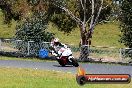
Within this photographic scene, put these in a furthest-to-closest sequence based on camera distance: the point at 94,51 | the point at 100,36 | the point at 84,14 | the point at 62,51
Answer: the point at 100,36 → the point at 84,14 → the point at 94,51 → the point at 62,51

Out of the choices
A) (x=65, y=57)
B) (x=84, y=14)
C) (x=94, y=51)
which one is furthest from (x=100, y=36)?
(x=65, y=57)

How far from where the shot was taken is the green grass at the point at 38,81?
13.3 m

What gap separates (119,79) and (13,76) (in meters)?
9.05

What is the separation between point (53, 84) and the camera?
13711 millimetres

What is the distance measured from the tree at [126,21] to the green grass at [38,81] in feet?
39.6

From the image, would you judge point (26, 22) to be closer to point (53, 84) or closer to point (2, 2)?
point (2, 2)

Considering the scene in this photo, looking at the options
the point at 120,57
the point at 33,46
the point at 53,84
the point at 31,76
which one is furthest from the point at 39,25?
the point at 53,84

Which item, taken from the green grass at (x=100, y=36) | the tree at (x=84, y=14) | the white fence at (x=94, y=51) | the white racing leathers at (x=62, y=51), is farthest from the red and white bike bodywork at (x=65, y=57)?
the green grass at (x=100, y=36)

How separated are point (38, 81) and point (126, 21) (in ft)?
49.7

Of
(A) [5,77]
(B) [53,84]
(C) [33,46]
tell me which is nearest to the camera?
(B) [53,84]

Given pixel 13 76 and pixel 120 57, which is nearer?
pixel 13 76

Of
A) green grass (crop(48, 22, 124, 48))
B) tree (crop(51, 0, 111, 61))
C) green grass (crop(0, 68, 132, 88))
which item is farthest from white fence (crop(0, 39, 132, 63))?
green grass (crop(48, 22, 124, 48))

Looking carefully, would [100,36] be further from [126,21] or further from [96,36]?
[126,21]

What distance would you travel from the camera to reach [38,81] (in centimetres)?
1433
